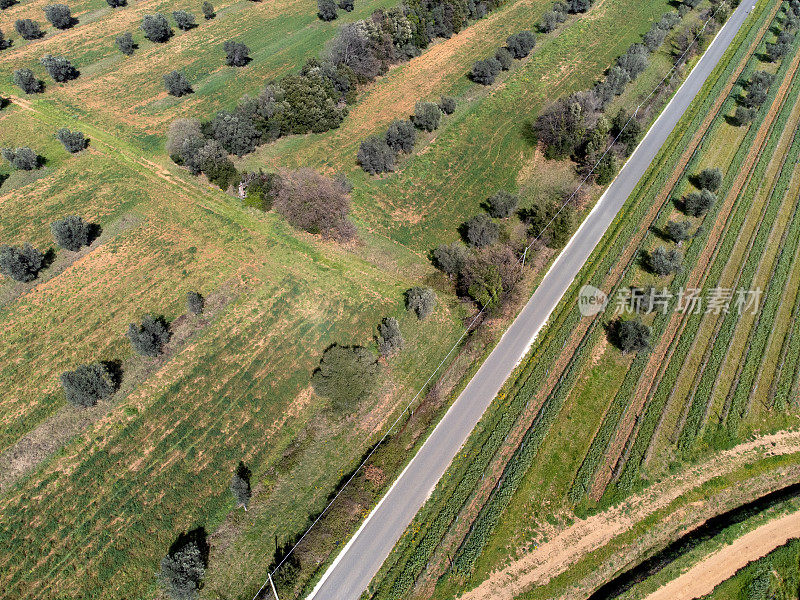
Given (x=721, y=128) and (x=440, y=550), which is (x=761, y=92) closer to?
(x=721, y=128)

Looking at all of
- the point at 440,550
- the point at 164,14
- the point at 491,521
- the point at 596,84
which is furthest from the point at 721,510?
the point at 164,14

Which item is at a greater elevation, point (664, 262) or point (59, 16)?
point (59, 16)

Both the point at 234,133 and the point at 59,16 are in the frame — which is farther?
the point at 59,16

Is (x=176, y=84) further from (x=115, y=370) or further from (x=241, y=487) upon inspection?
(x=241, y=487)

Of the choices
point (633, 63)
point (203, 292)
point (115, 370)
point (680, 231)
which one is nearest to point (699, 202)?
point (680, 231)

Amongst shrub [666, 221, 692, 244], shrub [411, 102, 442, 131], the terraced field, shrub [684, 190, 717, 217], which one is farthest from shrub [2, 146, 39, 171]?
shrub [684, 190, 717, 217]

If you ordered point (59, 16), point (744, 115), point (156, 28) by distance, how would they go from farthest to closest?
point (59, 16), point (156, 28), point (744, 115)
